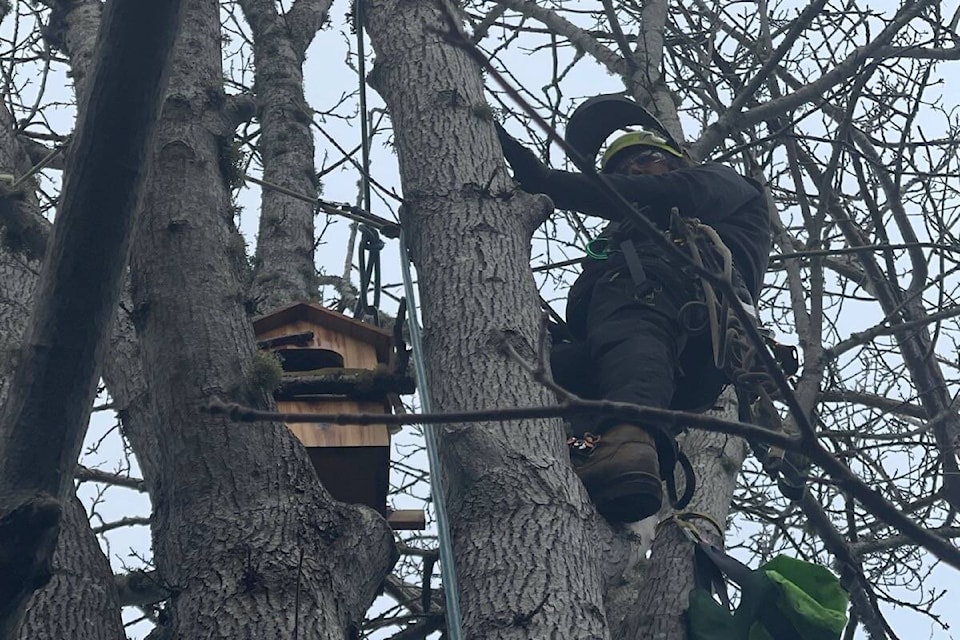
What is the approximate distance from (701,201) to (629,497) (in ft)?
4.20

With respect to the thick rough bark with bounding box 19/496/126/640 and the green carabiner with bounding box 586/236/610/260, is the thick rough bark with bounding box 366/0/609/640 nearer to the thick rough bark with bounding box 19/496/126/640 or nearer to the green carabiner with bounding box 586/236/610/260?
the green carabiner with bounding box 586/236/610/260

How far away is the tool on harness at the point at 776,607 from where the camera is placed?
294cm

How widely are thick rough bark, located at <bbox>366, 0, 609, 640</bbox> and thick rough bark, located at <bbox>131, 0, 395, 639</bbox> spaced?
0.27 m

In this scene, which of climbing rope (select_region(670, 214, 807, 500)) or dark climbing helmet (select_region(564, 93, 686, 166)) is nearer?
climbing rope (select_region(670, 214, 807, 500))

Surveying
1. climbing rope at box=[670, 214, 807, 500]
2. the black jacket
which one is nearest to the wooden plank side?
climbing rope at box=[670, 214, 807, 500]

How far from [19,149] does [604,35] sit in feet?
9.60

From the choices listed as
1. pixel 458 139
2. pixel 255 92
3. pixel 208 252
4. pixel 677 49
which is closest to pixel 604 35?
pixel 677 49

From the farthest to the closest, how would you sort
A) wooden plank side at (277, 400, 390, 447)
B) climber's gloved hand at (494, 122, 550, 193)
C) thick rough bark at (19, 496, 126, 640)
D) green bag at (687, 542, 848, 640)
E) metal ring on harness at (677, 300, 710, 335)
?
1. climber's gloved hand at (494, 122, 550, 193)
2. metal ring on harness at (677, 300, 710, 335)
3. wooden plank side at (277, 400, 390, 447)
4. green bag at (687, 542, 848, 640)
5. thick rough bark at (19, 496, 126, 640)

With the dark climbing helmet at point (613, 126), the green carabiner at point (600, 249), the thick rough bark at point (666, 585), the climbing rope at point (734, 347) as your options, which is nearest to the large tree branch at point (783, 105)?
the dark climbing helmet at point (613, 126)

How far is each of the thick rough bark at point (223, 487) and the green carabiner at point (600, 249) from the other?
1543 millimetres

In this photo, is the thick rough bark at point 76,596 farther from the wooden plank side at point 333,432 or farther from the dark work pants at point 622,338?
the dark work pants at point 622,338

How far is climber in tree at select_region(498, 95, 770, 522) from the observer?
3332 millimetres

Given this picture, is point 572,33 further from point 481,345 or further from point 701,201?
point 481,345

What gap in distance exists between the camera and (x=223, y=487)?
250cm
